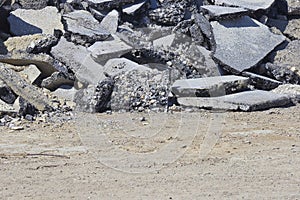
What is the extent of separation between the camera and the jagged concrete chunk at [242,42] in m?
8.20

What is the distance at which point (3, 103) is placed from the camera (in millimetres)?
7047

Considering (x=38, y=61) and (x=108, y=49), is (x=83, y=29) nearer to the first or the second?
(x=108, y=49)

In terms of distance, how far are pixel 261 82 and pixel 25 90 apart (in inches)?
118

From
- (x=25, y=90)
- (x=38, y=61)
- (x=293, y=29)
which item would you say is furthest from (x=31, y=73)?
(x=293, y=29)

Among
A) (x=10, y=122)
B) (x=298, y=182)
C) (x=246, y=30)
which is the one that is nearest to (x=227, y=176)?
(x=298, y=182)

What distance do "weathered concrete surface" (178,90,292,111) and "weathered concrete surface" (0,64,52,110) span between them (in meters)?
1.62

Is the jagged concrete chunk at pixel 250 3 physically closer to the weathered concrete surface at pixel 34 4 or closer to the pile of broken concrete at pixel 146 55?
the pile of broken concrete at pixel 146 55

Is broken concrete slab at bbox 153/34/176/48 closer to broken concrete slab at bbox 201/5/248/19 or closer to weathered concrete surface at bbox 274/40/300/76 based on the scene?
broken concrete slab at bbox 201/5/248/19

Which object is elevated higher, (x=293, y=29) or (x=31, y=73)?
(x=31, y=73)

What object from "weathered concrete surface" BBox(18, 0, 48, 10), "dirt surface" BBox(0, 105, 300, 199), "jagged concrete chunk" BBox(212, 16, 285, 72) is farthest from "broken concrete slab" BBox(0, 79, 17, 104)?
"jagged concrete chunk" BBox(212, 16, 285, 72)

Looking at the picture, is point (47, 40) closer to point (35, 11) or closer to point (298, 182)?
point (35, 11)

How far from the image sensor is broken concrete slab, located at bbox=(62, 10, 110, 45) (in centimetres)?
831

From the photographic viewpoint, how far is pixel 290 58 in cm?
870

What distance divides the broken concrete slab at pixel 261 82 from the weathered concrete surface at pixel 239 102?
0.48 metres
